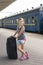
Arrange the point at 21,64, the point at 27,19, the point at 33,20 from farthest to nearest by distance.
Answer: the point at 27,19 → the point at 33,20 → the point at 21,64

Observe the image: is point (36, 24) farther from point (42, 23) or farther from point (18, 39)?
point (18, 39)

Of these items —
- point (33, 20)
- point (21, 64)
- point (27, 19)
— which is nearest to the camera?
point (21, 64)

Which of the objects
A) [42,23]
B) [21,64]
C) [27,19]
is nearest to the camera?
[21,64]

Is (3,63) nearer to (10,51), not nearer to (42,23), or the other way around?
(10,51)

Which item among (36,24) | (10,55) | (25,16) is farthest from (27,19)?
(10,55)

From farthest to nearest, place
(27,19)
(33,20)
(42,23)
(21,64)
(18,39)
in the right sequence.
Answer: (27,19), (33,20), (42,23), (18,39), (21,64)

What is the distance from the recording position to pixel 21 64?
9398mm

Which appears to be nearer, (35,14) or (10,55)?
(10,55)

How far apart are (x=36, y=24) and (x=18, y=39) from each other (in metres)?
22.9

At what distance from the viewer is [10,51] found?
10.6m

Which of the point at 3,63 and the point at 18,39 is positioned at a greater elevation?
the point at 18,39

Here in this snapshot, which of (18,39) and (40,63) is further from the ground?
Result: (18,39)

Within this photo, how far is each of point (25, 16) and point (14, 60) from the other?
27.3 meters

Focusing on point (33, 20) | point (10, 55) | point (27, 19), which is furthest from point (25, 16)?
point (10, 55)
